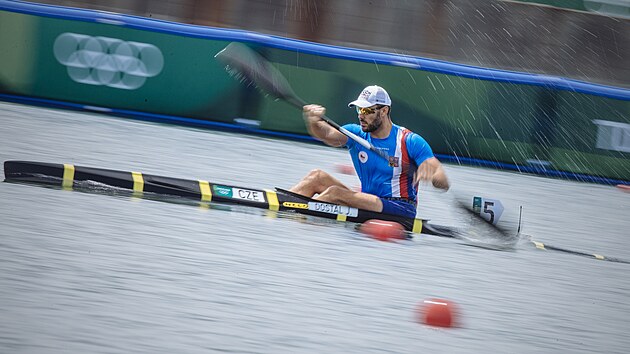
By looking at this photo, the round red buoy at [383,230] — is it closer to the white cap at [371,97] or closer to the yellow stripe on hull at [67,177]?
the white cap at [371,97]

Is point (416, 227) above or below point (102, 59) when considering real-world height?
below

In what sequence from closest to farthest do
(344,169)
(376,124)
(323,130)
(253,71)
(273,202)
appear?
(273,202), (376,124), (323,130), (253,71), (344,169)

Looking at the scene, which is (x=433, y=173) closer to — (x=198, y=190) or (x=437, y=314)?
(x=198, y=190)

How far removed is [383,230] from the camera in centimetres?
961

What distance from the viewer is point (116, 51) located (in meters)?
14.9

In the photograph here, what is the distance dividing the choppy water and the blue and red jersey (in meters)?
0.53

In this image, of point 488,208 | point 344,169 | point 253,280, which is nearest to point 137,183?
point 253,280

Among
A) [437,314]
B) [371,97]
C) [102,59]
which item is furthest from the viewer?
[102,59]

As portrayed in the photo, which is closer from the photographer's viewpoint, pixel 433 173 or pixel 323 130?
pixel 433 173

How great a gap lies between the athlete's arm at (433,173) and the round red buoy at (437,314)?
10.3 ft

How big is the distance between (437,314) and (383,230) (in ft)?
10.6

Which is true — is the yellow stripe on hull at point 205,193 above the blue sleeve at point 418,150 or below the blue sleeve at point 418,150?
below

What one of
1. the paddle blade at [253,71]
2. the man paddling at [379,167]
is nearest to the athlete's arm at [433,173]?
the man paddling at [379,167]

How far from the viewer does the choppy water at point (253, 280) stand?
5.42 meters
